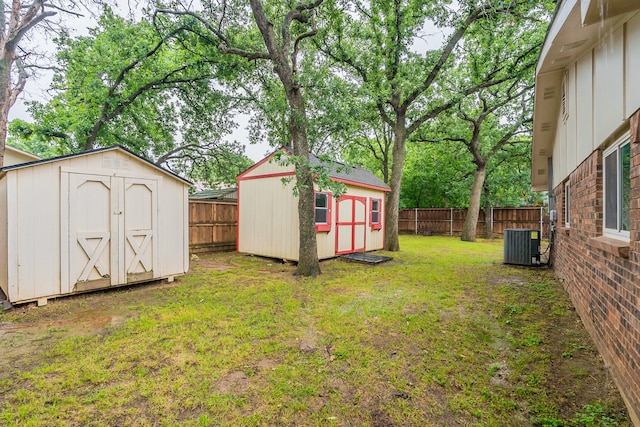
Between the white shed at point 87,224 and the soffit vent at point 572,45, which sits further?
the white shed at point 87,224

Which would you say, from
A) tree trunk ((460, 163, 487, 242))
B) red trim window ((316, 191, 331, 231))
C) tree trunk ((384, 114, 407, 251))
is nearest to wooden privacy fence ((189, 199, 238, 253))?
red trim window ((316, 191, 331, 231))

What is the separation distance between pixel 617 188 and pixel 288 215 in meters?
6.48

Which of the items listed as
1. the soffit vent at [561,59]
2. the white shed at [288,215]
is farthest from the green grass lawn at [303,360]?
the soffit vent at [561,59]

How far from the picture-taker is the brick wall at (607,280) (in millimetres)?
2012

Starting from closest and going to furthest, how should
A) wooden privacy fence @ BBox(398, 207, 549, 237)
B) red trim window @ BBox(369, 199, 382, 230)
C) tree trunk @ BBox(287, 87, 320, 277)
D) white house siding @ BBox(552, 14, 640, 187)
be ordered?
white house siding @ BBox(552, 14, 640, 187) → tree trunk @ BBox(287, 87, 320, 277) → red trim window @ BBox(369, 199, 382, 230) → wooden privacy fence @ BBox(398, 207, 549, 237)

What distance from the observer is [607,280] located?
2678 mm

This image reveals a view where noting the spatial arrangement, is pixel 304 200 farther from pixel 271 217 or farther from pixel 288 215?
pixel 271 217

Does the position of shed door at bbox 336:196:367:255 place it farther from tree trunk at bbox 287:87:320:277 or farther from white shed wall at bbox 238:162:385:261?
tree trunk at bbox 287:87:320:277

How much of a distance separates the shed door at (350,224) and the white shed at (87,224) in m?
4.56

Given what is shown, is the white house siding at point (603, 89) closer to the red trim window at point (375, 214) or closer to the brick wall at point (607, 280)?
the brick wall at point (607, 280)

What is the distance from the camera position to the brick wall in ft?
6.60

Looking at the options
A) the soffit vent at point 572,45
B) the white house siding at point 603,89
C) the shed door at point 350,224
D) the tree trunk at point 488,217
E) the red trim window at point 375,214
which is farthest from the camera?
the tree trunk at point 488,217

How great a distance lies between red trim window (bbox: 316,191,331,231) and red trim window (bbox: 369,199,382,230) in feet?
8.75

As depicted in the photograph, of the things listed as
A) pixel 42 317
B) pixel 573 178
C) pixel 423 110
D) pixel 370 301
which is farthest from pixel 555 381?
pixel 423 110
